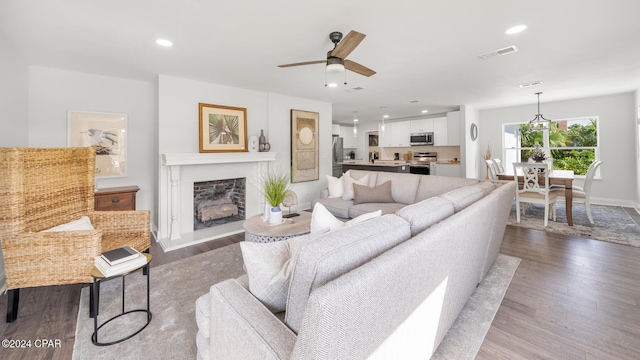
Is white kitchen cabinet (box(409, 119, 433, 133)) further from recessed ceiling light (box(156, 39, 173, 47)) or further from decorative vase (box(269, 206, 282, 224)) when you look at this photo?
recessed ceiling light (box(156, 39, 173, 47))

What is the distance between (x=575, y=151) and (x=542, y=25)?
5552mm

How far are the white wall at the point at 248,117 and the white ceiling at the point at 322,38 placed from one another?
0.21m

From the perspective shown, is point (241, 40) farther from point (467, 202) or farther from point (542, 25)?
point (542, 25)

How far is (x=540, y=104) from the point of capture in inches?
254

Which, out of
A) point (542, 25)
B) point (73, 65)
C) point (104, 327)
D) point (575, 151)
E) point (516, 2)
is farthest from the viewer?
point (575, 151)

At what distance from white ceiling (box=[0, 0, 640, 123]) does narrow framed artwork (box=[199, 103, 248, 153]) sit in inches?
17.3

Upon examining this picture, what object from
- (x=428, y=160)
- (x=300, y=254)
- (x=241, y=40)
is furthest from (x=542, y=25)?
(x=428, y=160)

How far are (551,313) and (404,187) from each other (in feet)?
7.54

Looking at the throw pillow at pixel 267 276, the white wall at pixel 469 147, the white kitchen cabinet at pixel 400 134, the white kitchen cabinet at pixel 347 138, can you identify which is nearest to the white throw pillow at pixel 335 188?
the throw pillow at pixel 267 276

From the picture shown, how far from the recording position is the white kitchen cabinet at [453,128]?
6938mm

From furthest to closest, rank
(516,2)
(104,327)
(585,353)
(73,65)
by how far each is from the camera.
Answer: (73,65) < (516,2) < (104,327) < (585,353)

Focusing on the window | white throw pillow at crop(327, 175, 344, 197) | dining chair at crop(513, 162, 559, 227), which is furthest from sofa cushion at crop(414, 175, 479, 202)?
the window

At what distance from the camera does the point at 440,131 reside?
7668mm

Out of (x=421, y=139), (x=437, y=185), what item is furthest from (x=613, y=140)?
(x=437, y=185)
